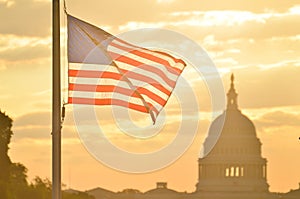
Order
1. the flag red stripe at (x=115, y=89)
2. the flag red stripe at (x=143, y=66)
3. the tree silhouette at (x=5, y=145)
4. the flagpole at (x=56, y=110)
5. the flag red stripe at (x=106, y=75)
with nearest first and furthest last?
the flagpole at (x=56, y=110)
the flag red stripe at (x=115, y=89)
the flag red stripe at (x=106, y=75)
the flag red stripe at (x=143, y=66)
the tree silhouette at (x=5, y=145)

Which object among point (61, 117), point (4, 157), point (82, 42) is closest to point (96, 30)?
point (82, 42)

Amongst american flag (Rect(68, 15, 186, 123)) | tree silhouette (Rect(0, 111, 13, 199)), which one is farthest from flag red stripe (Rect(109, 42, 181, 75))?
tree silhouette (Rect(0, 111, 13, 199))

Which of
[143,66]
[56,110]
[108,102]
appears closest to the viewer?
[56,110]

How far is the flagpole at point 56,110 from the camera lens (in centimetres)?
2142

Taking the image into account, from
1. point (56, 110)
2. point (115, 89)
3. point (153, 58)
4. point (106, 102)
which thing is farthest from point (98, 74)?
point (56, 110)

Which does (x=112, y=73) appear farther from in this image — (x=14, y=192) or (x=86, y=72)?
(x=14, y=192)

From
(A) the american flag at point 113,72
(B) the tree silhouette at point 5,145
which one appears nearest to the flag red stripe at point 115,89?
(A) the american flag at point 113,72

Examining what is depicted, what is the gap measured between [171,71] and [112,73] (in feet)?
3.46

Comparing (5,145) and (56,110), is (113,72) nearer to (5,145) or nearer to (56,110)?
(56,110)

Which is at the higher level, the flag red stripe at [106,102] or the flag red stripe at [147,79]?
the flag red stripe at [147,79]

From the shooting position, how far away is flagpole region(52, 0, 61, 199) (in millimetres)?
21422

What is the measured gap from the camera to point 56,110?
70.9ft

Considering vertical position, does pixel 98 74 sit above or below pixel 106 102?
above

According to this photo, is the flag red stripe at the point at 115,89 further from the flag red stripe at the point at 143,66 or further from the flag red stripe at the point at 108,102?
the flag red stripe at the point at 143,66
